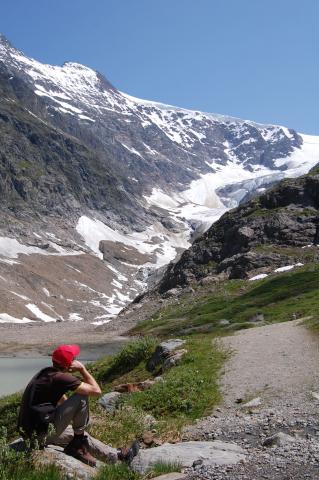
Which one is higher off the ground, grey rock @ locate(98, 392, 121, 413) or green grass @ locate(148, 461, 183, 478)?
green grass @ locate(148, 461, 183, 478)

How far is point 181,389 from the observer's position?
16781 millimetres

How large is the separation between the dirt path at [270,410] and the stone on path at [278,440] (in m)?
0.05

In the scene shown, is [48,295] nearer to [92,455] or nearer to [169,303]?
[169,303]

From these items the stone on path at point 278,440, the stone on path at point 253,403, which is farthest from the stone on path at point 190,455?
the stone on path at point 253,403

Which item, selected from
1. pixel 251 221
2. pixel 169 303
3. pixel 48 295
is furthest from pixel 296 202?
pixel 48 295

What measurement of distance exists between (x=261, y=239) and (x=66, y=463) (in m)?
101

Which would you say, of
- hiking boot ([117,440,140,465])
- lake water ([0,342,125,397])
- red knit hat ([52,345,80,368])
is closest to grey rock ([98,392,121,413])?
hiking boot ([117,440,140,465])

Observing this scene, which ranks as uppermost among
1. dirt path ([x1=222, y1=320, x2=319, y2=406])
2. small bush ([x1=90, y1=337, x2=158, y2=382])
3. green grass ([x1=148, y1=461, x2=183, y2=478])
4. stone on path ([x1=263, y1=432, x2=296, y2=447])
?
green grass ([x1=148, y1=461, x2=183, y2=478])

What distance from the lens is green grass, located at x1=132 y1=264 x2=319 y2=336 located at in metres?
65.7

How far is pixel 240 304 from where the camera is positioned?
7681 cm

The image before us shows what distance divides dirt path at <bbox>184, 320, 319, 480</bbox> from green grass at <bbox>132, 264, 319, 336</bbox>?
3329 cm

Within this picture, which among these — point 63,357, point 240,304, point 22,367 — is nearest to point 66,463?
point 63,357

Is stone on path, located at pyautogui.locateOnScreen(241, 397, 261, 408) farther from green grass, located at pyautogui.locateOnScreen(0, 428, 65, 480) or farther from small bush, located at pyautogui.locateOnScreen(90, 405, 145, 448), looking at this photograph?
green grass, located at pyautogui.locateOnScreen(0, 428, 65, 480)

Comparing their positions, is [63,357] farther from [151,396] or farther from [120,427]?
[151,396]
